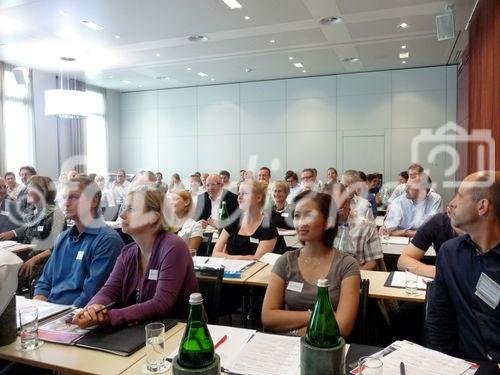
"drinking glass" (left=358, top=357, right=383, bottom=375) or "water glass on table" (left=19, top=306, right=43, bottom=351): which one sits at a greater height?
"drinking glass" (left=358, top=357, right=383, bottom=375)

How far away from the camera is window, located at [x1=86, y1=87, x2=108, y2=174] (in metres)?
12.0

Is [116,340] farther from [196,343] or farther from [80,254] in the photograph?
[80,254]

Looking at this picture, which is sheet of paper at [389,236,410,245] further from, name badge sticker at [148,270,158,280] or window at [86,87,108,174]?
window at [86,87,108,174]

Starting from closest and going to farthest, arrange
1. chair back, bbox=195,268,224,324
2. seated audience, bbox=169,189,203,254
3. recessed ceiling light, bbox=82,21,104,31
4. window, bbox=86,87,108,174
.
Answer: chair back, bbox=195,268,224,324, seated audience, bbox=169,189,203,254, recessed ceiling light, bbox=82,21,104,31, window, bbox=86,87,108,174

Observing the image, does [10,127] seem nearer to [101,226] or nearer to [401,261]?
[101,226]

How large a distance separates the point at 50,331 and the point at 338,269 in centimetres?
141

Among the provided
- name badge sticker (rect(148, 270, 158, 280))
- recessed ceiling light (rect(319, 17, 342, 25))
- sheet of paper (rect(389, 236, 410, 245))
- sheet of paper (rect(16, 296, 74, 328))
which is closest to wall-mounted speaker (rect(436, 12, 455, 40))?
recessed ceiling light (rect(319, 17, 342, 25))

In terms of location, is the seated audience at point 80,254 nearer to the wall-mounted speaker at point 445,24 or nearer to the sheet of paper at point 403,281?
the sheet of paper at point 403,281

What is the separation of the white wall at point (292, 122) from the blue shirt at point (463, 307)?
915 cm

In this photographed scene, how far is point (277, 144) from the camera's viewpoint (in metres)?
11.8

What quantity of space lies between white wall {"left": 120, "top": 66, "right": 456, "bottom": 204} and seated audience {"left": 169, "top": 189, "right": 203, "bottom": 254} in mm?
7723

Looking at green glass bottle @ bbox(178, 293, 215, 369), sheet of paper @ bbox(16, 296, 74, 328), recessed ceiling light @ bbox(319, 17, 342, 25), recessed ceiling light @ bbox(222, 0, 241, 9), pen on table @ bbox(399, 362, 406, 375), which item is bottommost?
sheet of paper @ bbox(16, 296, 74, 328)

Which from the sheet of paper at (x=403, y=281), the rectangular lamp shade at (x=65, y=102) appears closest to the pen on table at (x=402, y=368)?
the sheet of paper at (x=403, y=281)

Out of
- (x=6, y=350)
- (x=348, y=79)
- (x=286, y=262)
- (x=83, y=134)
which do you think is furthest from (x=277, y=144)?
(x=6, y=350)
